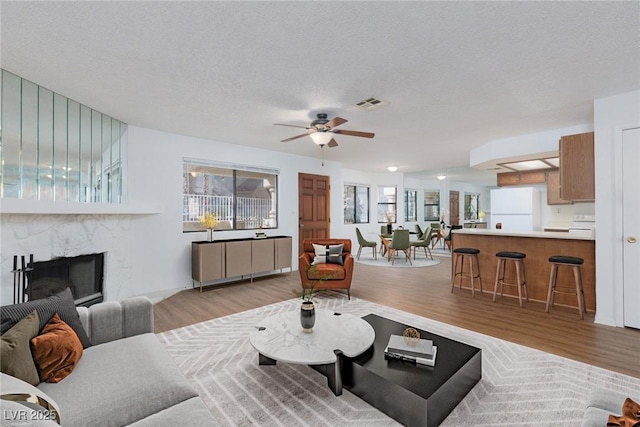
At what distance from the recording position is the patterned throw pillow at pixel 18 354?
135 cm

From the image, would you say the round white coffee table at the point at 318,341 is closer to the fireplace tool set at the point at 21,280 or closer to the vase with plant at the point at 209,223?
the fireplace tool set at the point at 21,280

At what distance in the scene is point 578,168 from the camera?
12.4 feet

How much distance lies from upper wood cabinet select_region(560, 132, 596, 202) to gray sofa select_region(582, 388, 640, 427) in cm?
310

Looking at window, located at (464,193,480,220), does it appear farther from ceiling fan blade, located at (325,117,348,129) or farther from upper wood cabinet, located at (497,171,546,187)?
ceiling fan blade, located at (325,117,348,129)

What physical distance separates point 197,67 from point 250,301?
302cm

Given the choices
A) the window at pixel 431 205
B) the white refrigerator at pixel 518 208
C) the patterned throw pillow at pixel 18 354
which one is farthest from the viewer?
the window at pixel 431 205

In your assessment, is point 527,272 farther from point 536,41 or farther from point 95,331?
point 95,331

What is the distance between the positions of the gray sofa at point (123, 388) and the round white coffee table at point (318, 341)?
68 cm

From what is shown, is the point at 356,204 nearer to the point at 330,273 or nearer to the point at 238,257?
the point at 238,257

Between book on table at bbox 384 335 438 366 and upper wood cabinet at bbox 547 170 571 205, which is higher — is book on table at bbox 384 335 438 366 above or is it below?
below

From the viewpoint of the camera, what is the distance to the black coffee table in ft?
5.72

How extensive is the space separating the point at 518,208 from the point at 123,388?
809cm

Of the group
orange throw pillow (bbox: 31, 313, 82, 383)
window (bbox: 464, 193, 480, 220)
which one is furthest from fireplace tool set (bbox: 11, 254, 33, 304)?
window (bbox: 464, 193, 480, 220)

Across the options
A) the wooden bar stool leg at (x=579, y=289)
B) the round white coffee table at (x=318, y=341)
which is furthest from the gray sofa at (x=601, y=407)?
the wooden bar stool leg at (x=579, y=289)
